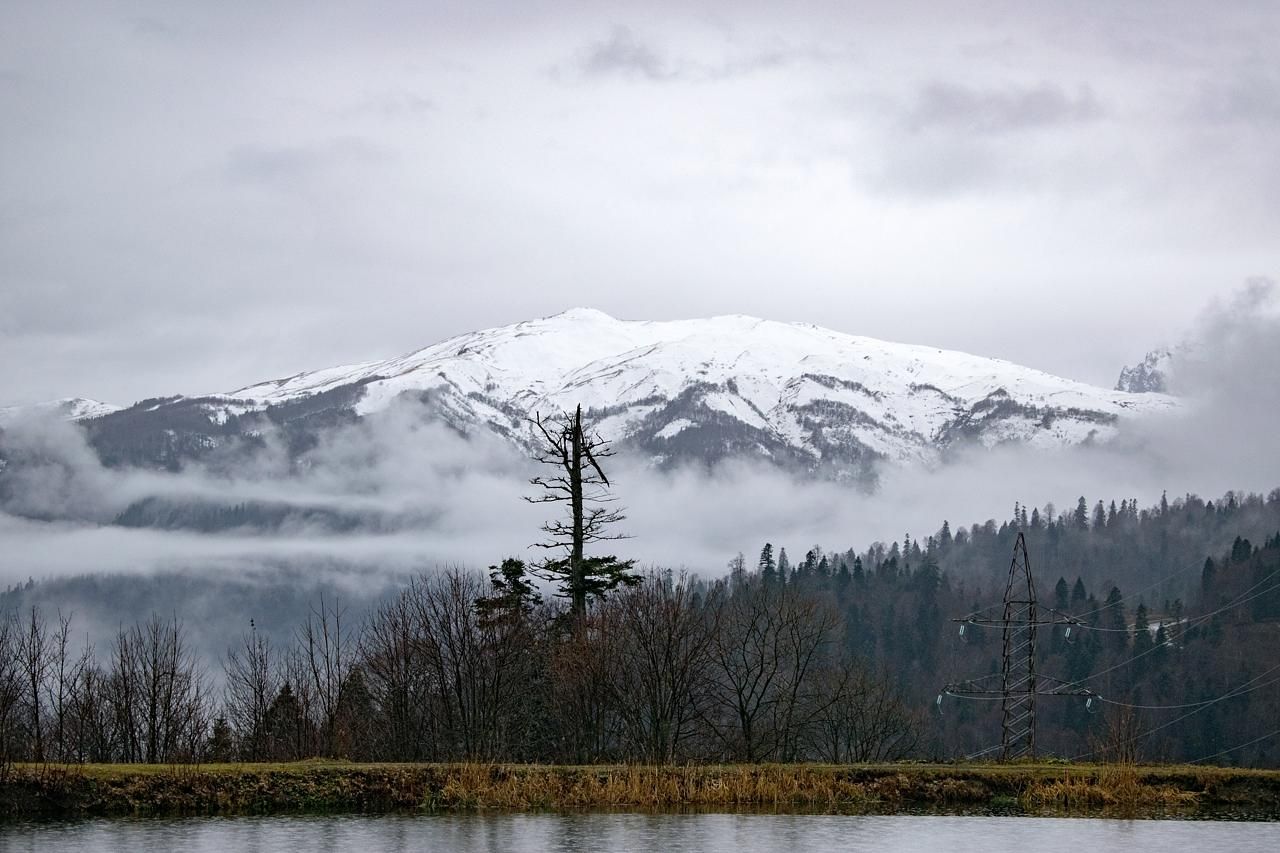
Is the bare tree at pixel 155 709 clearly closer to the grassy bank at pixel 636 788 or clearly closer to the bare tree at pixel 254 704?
the bare tree at pixel 254 704

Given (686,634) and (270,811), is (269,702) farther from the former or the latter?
(270,811)

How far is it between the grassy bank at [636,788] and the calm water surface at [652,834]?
2295 millimetres

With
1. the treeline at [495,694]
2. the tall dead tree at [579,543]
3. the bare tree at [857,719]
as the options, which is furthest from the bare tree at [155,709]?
the bare tree at [857,719]

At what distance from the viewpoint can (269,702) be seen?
295 ft

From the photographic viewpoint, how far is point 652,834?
155ft

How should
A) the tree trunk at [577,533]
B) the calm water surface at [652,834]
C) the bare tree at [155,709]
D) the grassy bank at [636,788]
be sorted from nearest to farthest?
the calm water surface at [652,834] < the grassy bank at [636,788] < the bare tree at [155,709] < the tree trunk at [577,533]

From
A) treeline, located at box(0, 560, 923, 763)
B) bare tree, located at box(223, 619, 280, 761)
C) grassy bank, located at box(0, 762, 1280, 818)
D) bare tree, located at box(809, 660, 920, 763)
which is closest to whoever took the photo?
grassy bank, located at box(0, 762, 1280, 818)


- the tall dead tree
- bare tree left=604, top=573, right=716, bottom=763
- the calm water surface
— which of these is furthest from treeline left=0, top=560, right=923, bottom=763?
the calm water surface

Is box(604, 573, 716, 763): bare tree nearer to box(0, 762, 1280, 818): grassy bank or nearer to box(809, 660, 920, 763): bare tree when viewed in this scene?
box(0, 762, 1280, 818): grassy bank

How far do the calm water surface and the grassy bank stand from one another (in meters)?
2.30

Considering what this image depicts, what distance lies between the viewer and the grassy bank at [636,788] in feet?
169

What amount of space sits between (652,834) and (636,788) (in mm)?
7368

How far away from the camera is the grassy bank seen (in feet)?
169

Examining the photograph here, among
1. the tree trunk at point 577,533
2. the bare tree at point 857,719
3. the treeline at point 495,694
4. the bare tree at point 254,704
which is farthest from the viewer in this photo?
the bare tree at point 857,719
